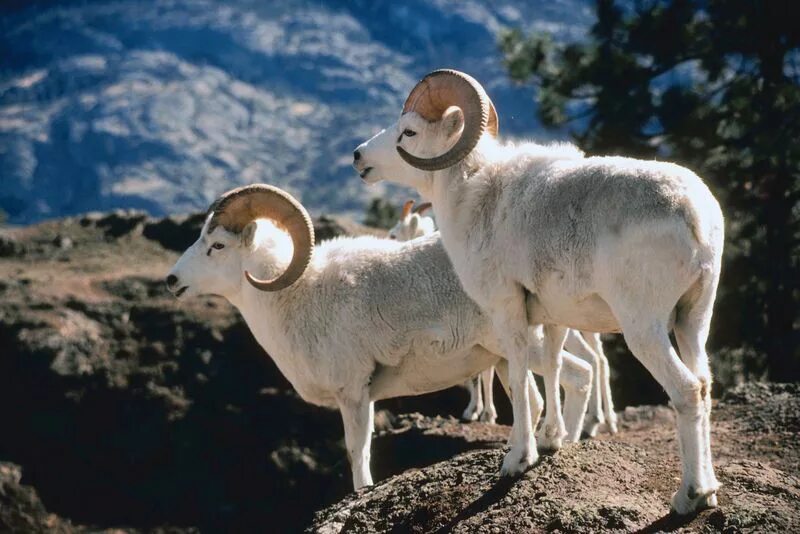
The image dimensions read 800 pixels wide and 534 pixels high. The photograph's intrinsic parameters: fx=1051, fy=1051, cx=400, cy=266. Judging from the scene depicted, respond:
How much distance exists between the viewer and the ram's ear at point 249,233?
37.4ft

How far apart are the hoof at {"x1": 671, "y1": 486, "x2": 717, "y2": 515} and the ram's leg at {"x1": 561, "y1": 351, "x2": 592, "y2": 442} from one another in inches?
131

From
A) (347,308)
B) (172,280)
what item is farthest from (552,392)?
(172,280)

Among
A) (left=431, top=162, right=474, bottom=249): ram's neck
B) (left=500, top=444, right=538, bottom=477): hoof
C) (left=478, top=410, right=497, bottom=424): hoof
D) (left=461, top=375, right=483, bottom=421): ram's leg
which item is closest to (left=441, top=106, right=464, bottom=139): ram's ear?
(left=431, top=162, right=474, bottom=249): ram's neck

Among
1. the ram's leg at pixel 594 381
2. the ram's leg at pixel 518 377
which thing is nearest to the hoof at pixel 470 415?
the ram's leg at pixel 594 381

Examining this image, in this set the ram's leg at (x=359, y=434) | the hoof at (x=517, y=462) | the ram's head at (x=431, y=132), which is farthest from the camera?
the ram's leg at (x=359, y=434)

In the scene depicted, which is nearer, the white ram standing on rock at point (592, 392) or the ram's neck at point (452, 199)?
the ram's neck at point (452, 199)

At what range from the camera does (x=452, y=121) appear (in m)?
9.05

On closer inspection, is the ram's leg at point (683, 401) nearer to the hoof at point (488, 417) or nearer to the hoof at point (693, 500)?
the hoof at point (693, 500)

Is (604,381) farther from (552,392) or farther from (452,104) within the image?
(452,104)

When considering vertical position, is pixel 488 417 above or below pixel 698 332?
below

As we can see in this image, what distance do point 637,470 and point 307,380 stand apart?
13.0ft

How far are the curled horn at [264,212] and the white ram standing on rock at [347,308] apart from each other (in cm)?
1

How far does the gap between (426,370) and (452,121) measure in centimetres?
314

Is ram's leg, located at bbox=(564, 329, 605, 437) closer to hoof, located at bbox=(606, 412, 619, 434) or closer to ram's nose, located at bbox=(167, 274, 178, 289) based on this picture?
hoof, located at bbox=(606, 412, 619, 434)
